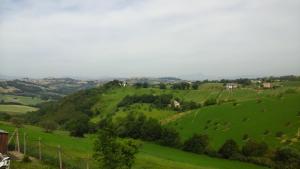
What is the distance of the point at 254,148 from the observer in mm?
80000

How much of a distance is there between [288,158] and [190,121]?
37051 mm

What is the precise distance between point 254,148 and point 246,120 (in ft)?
59.4

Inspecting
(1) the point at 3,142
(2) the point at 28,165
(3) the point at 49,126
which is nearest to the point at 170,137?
(3) the point at 49,126

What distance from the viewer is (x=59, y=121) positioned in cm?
15075

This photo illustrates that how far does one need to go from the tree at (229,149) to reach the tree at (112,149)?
60106mm

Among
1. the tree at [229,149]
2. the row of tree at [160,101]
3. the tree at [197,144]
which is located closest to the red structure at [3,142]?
the tree at [229,149]

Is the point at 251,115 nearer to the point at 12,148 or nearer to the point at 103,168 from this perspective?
the point at 12,148

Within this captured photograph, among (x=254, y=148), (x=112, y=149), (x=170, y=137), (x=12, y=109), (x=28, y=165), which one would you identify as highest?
(x=112, y=149)

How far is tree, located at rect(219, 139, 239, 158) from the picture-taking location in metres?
81.1

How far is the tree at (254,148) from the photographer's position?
259 feet

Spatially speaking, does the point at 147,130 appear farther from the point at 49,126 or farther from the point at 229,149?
the point at 229,149

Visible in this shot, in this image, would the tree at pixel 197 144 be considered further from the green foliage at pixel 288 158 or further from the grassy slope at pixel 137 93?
the grassy slope at pixel 137 93

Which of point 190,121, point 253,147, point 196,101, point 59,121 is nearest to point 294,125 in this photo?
point 253,147

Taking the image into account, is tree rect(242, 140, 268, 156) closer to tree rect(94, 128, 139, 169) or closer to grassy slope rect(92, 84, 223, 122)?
tree rect(94, 128, 139, 169)
